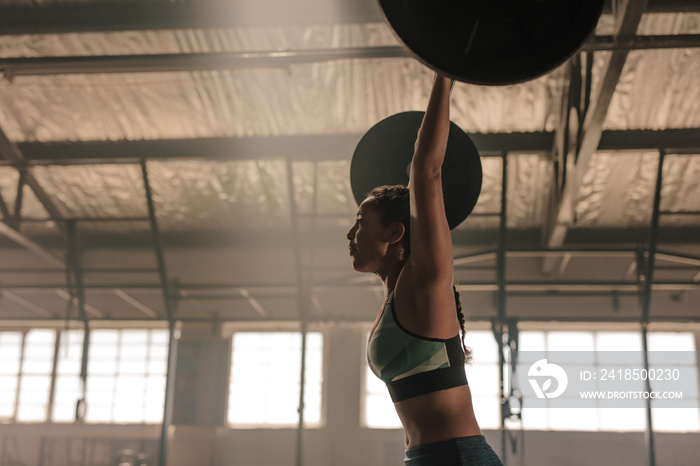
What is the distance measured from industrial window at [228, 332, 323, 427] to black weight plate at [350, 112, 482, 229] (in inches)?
312

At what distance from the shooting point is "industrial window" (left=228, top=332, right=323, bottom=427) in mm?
9672

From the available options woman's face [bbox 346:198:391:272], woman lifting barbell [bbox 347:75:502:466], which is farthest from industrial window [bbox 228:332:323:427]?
woman lifting barbell [bbox 347:75:502:466]

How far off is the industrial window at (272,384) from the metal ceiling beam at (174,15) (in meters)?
5.81

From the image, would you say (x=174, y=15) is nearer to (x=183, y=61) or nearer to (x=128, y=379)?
(x=183, y=61)

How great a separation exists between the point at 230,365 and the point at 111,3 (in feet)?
20.0

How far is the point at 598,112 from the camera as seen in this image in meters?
4.78

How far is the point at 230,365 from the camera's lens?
Result: 31.9 ft

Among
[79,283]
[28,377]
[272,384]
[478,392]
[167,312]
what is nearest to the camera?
[167,312]

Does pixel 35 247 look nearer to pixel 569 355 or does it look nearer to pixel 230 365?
pixel 230 365

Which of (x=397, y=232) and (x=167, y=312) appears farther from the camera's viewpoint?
(x=167, y=312)

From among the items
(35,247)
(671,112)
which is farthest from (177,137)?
(671,112)

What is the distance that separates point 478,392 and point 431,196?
323 inches

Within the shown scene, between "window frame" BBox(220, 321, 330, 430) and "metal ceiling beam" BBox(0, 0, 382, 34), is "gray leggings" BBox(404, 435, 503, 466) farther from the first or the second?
"window frame" BBox(220, 321, 330, 430)

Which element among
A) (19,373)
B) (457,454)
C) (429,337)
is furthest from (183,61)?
(19,373)
